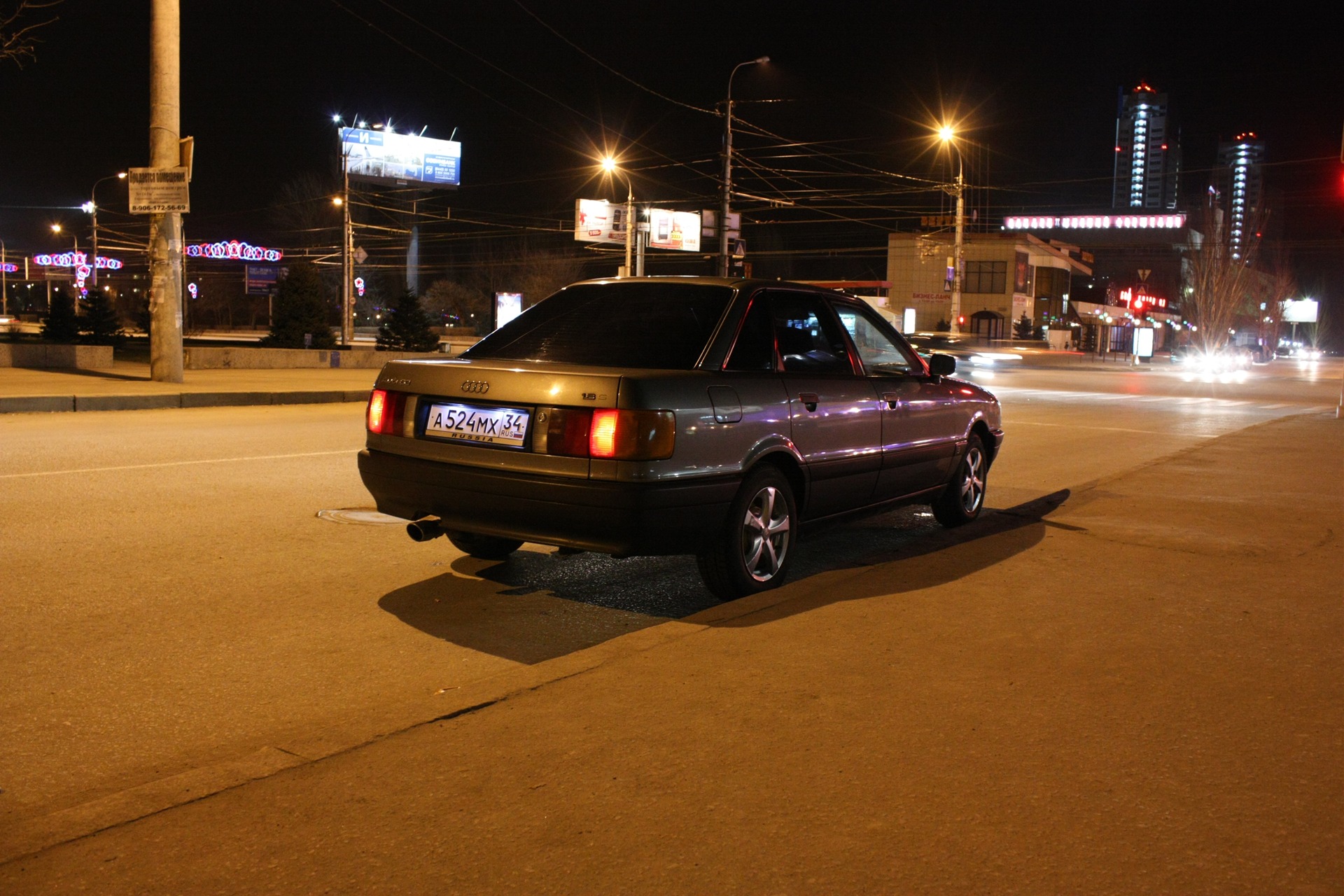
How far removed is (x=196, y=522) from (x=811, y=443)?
13.1ft

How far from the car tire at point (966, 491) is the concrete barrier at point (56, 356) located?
1903 centimetres

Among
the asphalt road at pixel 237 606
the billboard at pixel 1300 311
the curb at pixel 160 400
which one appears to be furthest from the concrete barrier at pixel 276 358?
the billboard at pixel 1300 311

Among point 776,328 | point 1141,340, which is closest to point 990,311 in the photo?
point 1141,340

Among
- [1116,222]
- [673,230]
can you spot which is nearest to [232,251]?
[673,230]

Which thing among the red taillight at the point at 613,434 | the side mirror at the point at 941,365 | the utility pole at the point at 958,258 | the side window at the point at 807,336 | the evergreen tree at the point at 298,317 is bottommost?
the red taillight at the point at 613,434

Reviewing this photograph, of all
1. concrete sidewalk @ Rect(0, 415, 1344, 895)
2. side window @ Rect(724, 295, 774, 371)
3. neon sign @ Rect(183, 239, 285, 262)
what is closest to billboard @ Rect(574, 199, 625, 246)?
neon sign @ Rect(183, 239, 285, 262)

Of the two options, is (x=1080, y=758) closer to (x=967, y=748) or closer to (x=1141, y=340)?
(x=967, y=748)

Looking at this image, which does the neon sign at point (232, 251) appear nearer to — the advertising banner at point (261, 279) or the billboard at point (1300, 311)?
the advertising banner at point (261, 279)

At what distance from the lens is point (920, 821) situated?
3.17m

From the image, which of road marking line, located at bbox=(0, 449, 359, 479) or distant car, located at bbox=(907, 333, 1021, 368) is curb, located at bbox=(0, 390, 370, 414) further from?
distant car, located at bbox=(907, 333, 1021, 368)

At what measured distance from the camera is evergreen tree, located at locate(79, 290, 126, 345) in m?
35.4

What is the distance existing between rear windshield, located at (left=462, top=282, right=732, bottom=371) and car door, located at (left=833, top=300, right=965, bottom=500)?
1.18 metres

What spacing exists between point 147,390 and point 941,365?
13.2 m

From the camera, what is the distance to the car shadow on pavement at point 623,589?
5090 mm
